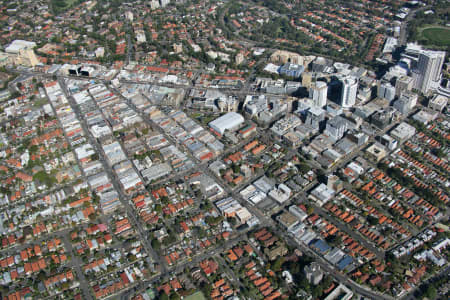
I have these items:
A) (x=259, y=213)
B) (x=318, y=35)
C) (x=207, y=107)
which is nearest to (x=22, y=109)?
(x=207, y=107)

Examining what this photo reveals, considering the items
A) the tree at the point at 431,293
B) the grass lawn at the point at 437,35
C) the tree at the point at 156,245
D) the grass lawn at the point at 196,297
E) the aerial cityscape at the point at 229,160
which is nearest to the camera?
the tree at the point at 431,293

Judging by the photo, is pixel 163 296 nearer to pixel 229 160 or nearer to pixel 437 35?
pixel 229 160

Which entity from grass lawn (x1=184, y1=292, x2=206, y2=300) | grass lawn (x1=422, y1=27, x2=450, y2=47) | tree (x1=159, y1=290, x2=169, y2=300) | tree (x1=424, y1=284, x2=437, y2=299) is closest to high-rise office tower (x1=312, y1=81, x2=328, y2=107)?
tree (x1=424, y1=284, x2=437, y2=299)

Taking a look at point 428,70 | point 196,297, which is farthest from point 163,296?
point 428,70

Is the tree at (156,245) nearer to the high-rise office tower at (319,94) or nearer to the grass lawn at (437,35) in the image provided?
the high-rise office tower at (319,94)

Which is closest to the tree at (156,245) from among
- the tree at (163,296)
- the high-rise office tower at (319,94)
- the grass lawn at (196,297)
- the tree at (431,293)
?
the tree at (163,296)

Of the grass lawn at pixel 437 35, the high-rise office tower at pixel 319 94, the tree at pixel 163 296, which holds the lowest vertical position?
the tree at pixel 163 296
